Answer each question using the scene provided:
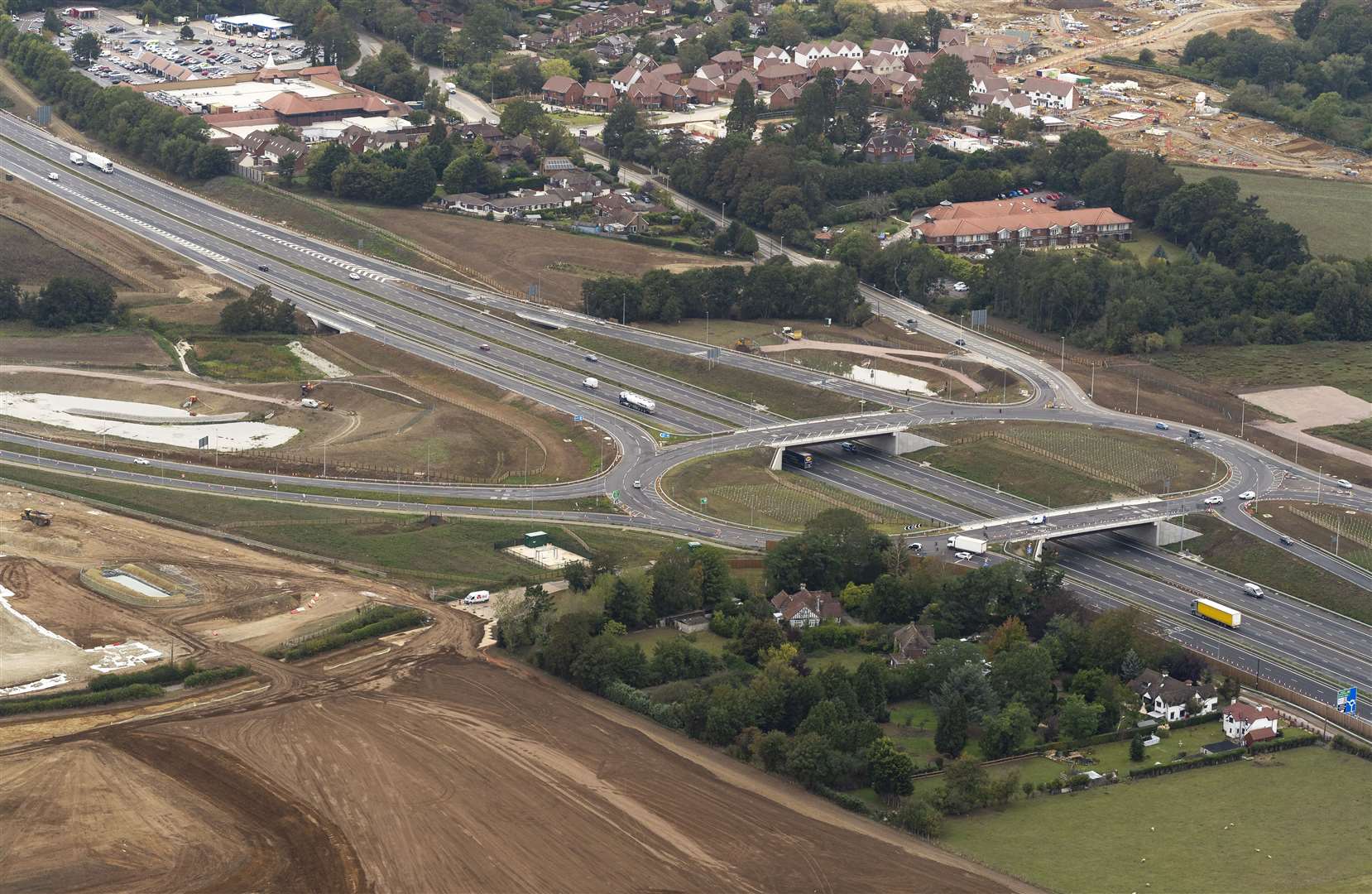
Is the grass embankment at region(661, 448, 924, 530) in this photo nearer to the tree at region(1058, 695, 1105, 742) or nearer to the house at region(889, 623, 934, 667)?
the house at region(889, 623, 934, 667)

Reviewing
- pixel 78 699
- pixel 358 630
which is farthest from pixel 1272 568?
pixel 78 699

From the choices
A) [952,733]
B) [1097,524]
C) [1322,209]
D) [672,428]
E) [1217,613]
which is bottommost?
[952,733]

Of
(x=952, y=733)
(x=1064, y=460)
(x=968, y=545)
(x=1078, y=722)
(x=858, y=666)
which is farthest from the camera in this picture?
(x=1064, y=460)

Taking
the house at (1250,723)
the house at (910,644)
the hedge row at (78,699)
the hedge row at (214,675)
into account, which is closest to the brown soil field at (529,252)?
the house at (910,644)

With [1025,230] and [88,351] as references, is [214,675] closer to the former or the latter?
[88,351]

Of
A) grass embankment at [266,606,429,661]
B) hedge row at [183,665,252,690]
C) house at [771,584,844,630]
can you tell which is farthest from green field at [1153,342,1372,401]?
hedge row at [183,665,252,690]

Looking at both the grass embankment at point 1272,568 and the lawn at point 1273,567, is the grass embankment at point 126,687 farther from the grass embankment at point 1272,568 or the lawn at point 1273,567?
the lawn at point 1273,567
